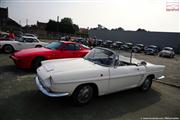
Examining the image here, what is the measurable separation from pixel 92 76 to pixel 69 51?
4.31 metres

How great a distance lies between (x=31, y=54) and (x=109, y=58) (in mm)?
3715

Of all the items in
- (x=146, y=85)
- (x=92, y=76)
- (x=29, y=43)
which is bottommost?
(x=146, y=85)

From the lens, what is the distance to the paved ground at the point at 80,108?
393cm

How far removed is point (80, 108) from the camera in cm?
433

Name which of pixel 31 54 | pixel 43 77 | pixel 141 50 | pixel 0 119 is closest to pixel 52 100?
pixel 43 77

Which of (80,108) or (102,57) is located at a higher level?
(102,57)

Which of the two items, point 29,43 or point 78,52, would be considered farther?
A: point 29,43

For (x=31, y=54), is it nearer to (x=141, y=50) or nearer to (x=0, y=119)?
(x=0, y=119)

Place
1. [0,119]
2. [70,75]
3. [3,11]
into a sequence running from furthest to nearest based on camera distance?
[3,11], [70,75], [0,119]

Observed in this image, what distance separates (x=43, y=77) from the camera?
421 centimetres

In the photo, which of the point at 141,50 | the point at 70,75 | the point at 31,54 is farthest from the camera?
the point at 141,50

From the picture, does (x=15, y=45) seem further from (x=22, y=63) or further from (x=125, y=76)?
(x=125, y=76)

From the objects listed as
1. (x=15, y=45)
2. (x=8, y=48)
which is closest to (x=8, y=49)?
(x=8, y=48)

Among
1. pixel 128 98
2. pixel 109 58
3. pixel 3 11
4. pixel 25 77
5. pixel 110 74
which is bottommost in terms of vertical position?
pixel 128 98
